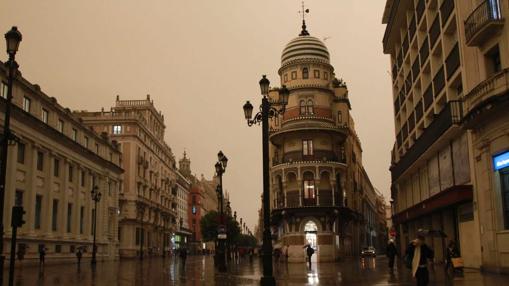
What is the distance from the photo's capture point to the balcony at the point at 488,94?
21.2 metres

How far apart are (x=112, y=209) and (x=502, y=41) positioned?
5453cm

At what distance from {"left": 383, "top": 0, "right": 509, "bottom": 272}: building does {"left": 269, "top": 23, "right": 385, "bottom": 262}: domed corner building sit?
39.2 ft

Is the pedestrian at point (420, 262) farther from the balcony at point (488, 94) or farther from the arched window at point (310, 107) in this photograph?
the arched window at point (310, 107)

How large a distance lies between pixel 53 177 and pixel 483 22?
38.6 m

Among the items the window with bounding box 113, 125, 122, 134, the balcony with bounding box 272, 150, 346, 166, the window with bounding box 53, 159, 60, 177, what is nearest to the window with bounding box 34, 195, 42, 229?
the window with bounding box 53, 159, 60, 177

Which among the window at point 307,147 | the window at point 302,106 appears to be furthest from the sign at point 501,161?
the window at point 302,106

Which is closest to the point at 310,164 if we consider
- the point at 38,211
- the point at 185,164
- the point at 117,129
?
the point at 38,211

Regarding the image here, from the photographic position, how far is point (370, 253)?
72688 millimetres

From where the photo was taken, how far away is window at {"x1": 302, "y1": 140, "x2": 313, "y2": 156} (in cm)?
5934

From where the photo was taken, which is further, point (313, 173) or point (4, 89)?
point (313, 173)

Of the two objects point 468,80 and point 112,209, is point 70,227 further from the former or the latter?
point 468,80

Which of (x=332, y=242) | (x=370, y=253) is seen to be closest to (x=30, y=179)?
(x=332, y=242)

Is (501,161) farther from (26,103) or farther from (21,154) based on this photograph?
(26,103)

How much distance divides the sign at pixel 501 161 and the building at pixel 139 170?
52.1m
